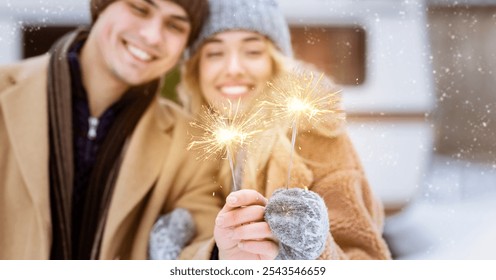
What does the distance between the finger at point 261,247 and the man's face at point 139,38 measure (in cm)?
47

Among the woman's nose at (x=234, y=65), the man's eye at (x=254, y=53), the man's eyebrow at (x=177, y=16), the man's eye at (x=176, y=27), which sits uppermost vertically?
the man's eyebrow at (x=177, y=16)

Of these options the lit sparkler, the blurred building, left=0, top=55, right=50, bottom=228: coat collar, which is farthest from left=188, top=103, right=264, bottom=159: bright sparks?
left=0, top=55, right=50, bottom=228: coat collar

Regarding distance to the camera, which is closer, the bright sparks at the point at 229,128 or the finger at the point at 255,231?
the finger at the point at 255,231

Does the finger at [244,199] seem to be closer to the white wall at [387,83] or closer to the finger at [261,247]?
the finger at [261,247]

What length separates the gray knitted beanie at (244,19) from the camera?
1.32 meters

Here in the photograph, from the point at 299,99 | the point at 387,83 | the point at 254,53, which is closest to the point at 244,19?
the point at 254,53

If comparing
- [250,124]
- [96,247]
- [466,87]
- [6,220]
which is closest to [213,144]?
[250,124]

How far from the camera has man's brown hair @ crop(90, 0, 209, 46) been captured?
1.32m

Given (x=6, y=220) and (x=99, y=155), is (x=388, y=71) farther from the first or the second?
(x=6, y=220)

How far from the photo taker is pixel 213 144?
136cm

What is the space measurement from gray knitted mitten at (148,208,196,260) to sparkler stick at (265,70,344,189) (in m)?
0.27

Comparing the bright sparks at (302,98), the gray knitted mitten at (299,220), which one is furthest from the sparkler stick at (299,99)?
the gray knitted mitten at (299,220)

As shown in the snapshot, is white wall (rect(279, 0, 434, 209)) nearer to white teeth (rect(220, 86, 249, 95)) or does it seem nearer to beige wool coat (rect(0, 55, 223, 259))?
white teeth (rect(220, 86, 249, 95))
